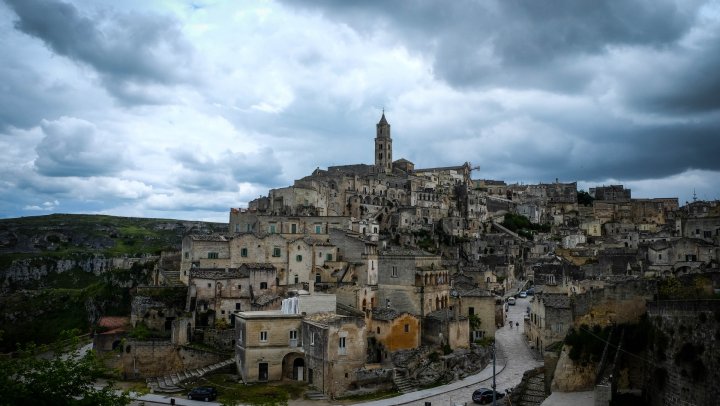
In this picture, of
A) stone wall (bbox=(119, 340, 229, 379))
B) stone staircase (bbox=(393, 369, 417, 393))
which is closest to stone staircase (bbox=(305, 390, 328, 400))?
stone staircase (bbox=(393, 369, 417, 393))

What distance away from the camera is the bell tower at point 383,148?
136500 mm

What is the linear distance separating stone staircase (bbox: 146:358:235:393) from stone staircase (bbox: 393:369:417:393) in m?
12.8

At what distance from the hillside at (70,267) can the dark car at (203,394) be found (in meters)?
12.0

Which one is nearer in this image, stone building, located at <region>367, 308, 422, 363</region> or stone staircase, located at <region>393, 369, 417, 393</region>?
stone staircase, located at <region>393, 369, 417, 393</region>

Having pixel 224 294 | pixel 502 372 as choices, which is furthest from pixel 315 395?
pixel 224 294

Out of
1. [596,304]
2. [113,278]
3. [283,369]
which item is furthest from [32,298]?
[596,304]

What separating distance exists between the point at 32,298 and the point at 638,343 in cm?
7083

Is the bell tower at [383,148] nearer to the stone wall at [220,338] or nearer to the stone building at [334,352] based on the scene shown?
the stone wall at [220,338]

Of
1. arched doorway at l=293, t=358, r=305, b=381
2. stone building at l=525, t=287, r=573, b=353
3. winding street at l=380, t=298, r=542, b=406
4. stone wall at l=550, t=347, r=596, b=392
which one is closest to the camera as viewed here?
stone wall at l=550, t=347, r=596, b=392

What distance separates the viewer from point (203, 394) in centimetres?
3888

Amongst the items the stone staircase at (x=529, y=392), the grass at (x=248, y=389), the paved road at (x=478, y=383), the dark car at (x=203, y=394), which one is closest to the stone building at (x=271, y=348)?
the grass at (x=248, y=389)

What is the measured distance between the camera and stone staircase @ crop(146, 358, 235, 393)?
41656 mm

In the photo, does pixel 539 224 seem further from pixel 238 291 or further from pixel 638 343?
pixel 638 343

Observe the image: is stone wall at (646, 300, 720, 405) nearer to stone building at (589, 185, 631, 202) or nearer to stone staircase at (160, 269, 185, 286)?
stone staircase at (160, 269, 185, 286)
